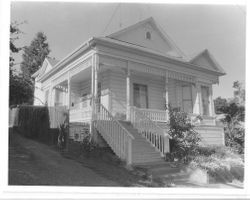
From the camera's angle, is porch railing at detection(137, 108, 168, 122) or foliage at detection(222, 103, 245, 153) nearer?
porch railing at detection(137, 108, 168, 122)

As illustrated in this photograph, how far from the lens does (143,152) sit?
8.16 m

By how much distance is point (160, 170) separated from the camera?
7.30 metres

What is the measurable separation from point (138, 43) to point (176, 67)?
211cm

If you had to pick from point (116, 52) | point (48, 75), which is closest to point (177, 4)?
point (116, 52)

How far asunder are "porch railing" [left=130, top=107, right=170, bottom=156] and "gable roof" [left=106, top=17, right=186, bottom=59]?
11.5ft

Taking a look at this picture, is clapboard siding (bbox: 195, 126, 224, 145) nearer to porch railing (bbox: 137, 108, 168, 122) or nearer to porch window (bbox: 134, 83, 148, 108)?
porch railing (bbox: 137, 108, 168, 122)

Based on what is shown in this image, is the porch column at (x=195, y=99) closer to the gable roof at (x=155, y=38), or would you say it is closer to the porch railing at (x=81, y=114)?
the gable roof at (x=155, y=38)

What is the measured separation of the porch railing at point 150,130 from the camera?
8.69 m

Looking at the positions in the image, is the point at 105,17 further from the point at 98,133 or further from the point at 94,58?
the point at 98,133

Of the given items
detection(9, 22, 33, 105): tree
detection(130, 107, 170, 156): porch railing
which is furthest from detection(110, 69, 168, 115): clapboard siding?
detection(9, 22, 33, 105): tree

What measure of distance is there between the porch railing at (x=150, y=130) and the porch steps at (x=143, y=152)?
24 centimetres

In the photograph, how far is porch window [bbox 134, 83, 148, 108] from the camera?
12102 mm

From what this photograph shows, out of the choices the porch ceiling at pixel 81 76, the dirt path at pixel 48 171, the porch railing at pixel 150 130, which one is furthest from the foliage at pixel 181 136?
the porch ceiling at pixel 81 76

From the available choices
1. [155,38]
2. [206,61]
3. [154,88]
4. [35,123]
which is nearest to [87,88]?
[154,88]
